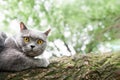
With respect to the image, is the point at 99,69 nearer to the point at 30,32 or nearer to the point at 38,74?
the point at 38,74

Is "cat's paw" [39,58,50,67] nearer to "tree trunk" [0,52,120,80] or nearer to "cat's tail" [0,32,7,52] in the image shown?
"tree trunk" [0,52,120,80]

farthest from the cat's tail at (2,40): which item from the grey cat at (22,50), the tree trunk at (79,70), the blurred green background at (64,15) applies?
the blurred green background at (64,15)

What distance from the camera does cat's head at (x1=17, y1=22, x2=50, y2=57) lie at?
1577 mm

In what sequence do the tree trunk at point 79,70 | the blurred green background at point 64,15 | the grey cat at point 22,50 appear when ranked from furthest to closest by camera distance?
the blurred green background at point 64,15
the grey cat at point 22,50
the tree trunk at point 79,70

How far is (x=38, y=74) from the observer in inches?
57.9

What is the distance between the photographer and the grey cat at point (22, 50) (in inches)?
60.1

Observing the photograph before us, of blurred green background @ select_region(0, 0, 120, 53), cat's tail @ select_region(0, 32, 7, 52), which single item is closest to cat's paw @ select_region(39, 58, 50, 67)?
cat's tail @ select_region(0, 32, 7, 52)

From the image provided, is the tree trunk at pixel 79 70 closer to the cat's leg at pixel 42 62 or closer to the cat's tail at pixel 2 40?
the cat's leg at pixel 42 62

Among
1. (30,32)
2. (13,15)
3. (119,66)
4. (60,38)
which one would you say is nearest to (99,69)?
(119,66)

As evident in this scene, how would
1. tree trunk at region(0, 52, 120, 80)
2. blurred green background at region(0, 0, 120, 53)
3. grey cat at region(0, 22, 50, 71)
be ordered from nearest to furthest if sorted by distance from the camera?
1. tree trunk at region(0, 52, 120, 80)
2. grey cat at region(0, 22, 50, 71)
3. blurred green background at region(0, 0, 120, 53)

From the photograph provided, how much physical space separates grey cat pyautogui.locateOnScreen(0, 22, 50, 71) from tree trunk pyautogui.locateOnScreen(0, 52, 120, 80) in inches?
1.6

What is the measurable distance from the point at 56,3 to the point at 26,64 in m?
1.85

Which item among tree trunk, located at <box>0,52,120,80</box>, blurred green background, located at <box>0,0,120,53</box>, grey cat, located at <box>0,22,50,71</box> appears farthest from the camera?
blurred green background, located at <box>0,0,120,53</box>

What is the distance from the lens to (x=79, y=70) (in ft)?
4.72
